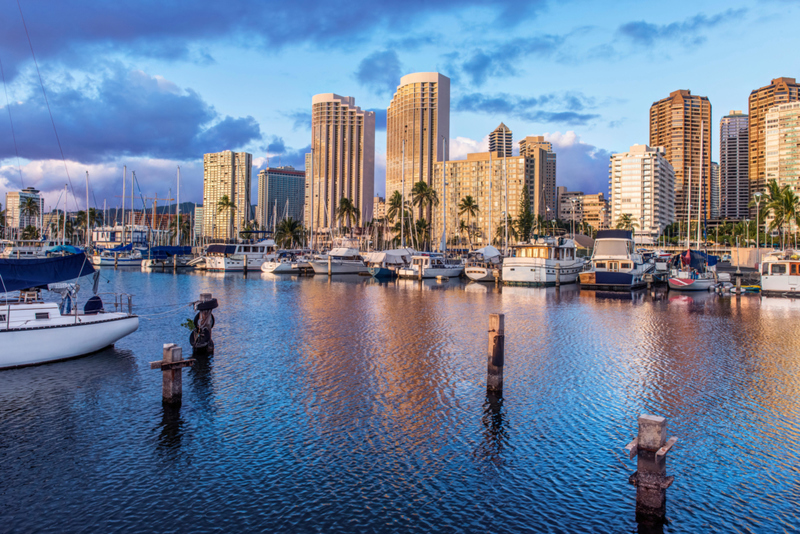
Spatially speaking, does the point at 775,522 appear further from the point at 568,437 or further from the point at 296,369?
the point at 296,369

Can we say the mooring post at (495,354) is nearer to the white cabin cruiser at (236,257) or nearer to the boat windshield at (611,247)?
the boat windshield at (611,247)

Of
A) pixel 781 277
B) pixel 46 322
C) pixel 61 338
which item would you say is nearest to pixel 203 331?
pixel 61 338

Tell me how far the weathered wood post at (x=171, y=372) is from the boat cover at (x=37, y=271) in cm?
953

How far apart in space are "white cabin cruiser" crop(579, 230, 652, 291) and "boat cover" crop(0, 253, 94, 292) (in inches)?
1917

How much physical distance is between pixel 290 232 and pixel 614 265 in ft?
317

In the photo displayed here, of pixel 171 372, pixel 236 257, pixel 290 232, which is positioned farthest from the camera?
pixel 290 232

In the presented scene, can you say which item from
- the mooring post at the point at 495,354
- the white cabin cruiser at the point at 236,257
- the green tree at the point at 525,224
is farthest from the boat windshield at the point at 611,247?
the green tree at the point at 525,224

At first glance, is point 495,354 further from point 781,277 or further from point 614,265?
point 614,265

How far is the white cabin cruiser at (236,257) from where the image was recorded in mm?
90750

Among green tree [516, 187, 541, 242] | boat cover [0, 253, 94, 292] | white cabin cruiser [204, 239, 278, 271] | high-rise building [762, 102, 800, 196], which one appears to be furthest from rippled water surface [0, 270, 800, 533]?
high-rise building [762, 102, 800, 196]

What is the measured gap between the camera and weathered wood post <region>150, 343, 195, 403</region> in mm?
14727

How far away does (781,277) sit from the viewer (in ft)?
162

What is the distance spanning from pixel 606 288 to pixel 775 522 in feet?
168

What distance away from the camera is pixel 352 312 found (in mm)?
37000
